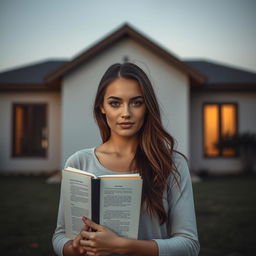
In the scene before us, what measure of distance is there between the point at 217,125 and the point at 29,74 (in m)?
8.79

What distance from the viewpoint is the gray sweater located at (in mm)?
1416

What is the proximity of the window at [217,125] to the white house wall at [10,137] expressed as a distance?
6142 millimetres

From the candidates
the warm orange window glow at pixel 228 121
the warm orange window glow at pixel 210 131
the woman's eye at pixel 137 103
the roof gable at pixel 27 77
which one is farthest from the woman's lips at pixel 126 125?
the warm orange window glow at pixel 210 131

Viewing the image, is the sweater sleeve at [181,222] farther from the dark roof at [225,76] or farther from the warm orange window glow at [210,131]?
the warm orange window glow at [210,131]

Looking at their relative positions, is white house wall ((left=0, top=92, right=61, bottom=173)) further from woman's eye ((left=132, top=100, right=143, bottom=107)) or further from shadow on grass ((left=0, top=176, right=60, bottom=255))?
woman's eye ((left=132, top=100, right=143, bottom=107))

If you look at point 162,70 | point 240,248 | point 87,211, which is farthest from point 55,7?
point 87,211

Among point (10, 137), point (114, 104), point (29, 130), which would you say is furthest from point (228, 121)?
point (114, 104)

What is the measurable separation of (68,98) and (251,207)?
6464 millimetres

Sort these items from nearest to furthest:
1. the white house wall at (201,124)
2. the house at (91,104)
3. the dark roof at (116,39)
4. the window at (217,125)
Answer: the dark roof at (116,39) → the house at (91,104) → the white house wall at (201,124) → the window at (217,125)

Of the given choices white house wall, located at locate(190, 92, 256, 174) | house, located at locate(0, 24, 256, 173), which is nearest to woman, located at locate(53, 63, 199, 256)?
house, located at locate(0, 24, 256, 173)

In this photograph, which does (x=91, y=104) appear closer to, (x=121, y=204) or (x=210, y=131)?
(x=210, y=131)

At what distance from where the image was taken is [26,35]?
1432 cm

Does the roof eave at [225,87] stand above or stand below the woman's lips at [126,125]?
above

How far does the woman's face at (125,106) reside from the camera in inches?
62.6
